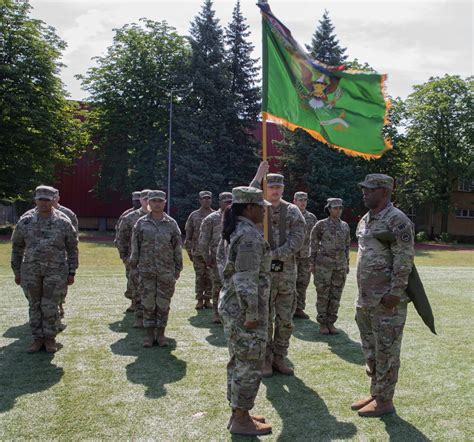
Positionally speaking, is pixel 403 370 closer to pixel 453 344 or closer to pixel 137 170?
pixel 453 344

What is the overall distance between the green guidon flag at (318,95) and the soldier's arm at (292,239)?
98 centimetres

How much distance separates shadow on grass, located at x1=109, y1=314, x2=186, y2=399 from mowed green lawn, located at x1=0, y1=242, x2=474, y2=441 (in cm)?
1

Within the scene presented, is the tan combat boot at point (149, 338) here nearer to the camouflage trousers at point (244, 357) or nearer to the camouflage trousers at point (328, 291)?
the camouflage trousers at point (328, 291)

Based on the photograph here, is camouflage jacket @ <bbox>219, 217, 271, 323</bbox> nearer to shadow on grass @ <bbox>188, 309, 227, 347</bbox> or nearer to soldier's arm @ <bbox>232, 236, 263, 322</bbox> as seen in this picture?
soldier's arm @ <bbox>232, 236, 263, 322</bbox>

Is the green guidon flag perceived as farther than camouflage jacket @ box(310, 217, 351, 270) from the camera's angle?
No

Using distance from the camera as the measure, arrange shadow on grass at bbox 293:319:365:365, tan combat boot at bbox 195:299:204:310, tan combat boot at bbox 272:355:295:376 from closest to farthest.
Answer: tan combat boot at bbox 272:355:295:376, shadow on grass at bbox 293:319:365:365, tan combat boot at bbox 195:299:204:310

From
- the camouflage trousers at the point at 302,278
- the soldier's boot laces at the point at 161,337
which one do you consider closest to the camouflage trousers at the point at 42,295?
the soldier's boot laces at the point at 161,337

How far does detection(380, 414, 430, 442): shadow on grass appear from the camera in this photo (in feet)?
13.9

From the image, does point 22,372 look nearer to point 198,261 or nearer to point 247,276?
point 247,276

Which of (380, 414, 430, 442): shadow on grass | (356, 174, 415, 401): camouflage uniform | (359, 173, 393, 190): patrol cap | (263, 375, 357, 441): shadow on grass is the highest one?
(359, 173, 393, 190): patrol cap

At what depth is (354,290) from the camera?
12.5 meters

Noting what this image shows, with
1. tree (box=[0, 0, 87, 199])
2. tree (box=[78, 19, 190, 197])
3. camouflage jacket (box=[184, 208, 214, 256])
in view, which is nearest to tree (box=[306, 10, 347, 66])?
tree (box=[78, 19, 190, 197])

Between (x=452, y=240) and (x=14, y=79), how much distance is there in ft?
116

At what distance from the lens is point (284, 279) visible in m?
5.68
